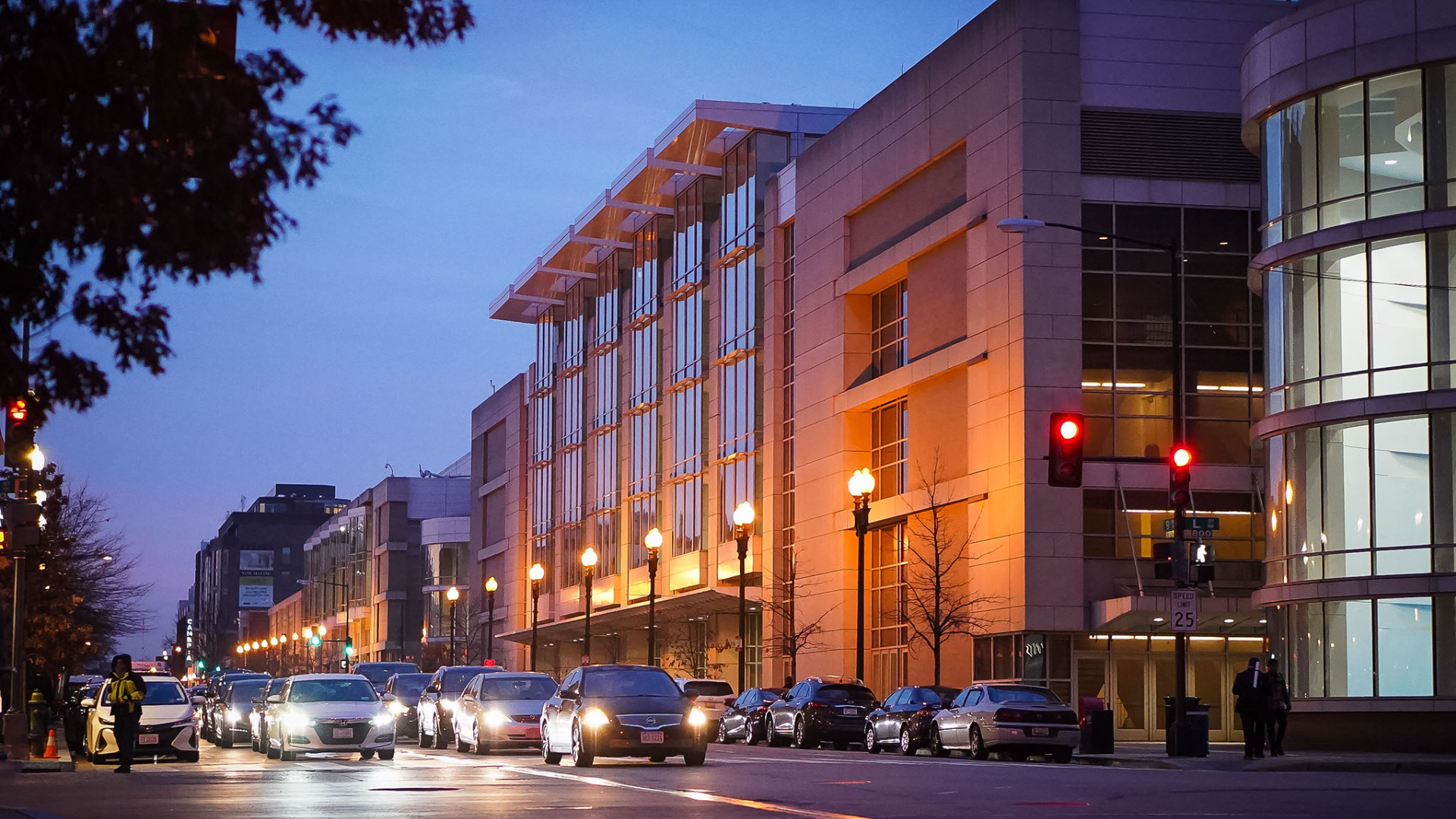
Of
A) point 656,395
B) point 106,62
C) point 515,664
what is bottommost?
point 515,664

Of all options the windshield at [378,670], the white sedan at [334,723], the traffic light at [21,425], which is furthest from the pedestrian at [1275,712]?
the windshield at [378,670]

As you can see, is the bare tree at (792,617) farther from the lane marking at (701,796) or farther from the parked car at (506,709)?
the lane marking at (701,796)

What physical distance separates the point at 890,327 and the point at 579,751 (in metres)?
34.3

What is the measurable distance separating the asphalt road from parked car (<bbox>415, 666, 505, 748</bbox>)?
767cm

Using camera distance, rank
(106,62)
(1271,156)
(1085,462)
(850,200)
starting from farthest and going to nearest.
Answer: (850,200), (1085,462), (1271,156), (106,62)

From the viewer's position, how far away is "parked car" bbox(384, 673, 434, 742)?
42969 millimetres

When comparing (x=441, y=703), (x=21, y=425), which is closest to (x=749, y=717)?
(x=441, y=703)

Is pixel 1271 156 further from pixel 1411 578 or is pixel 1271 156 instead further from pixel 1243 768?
pixel 1243 768

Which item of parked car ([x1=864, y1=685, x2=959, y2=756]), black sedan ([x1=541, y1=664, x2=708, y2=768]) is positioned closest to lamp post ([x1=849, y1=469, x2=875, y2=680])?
parked car ([x1=864, y1=685, x2=959, y2=756])

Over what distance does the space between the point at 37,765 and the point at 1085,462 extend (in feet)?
97.1

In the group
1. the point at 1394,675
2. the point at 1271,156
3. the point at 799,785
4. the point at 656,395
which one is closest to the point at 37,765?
the point at 799,785

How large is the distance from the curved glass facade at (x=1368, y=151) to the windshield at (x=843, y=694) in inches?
521

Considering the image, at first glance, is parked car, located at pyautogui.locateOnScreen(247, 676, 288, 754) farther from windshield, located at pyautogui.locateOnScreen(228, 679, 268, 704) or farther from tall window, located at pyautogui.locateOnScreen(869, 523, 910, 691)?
tall window, located at pyautogui.locateOnScreen(869, 523, 910, 691)

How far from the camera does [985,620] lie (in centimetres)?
5219
